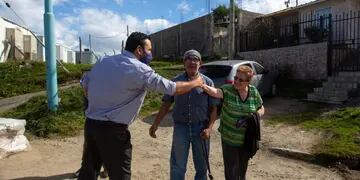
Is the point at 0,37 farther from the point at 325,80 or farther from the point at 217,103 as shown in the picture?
the point at 217,103

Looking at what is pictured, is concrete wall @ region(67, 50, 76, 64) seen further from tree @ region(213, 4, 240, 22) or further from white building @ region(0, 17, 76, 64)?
tree @ region(213, 4, 240, 22)

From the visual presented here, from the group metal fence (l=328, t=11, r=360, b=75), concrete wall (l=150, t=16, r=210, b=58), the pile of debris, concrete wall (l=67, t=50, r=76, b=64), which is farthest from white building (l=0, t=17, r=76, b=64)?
the pile of debris

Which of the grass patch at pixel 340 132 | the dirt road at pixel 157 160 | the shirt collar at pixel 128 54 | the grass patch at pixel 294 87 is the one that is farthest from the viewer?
the grass patch at pixel 294 87

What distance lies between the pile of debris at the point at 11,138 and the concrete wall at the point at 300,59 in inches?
433

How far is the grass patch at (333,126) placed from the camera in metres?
8.23

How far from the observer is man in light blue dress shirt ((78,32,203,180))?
4121mm

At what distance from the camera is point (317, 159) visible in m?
8.25

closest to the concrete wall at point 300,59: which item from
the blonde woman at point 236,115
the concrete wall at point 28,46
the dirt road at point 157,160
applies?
the dirt road at point 157,160

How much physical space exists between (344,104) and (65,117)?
23.9 ft

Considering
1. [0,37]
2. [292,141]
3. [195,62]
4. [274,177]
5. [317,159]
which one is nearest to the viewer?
[195,62]

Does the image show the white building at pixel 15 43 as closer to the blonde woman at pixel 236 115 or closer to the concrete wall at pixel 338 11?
the concrete wall at pixel 338 11

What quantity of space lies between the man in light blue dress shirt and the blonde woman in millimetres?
967

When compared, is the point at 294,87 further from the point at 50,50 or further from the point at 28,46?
the point at 28,46

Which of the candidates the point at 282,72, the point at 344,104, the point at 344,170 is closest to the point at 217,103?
the point at 344,170
